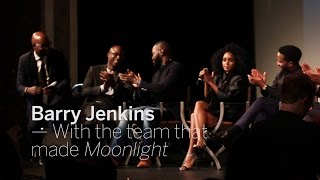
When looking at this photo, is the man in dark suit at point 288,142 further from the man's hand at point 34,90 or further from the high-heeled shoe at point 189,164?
the man's hand at point 34,90

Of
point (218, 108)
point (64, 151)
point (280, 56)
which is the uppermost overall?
point (280, 56)

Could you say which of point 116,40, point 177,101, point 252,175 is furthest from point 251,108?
point 252,175

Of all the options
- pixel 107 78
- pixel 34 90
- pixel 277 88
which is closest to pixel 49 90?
pixel 34 90

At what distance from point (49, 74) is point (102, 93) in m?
0.54

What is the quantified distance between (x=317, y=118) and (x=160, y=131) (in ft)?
6.12

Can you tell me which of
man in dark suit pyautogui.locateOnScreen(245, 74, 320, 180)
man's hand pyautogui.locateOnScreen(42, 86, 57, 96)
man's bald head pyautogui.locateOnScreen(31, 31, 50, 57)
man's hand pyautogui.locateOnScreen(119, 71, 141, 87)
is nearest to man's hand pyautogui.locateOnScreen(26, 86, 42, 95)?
man's hand pyautogui.locateOnScreen(42, 86, 57, 96)

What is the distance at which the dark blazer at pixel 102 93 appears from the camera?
737cm

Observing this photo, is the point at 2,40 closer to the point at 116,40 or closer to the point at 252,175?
the point at 116,40

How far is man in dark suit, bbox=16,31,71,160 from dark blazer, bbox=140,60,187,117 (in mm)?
798

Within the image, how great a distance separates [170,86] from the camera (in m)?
7.21

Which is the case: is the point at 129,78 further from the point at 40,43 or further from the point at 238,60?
the point at 238,60

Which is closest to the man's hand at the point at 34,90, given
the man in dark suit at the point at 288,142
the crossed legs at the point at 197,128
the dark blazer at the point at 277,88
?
the crossed legs at the point at 197,128

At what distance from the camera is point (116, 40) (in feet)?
28.8

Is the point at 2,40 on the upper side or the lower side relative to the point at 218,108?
upper
